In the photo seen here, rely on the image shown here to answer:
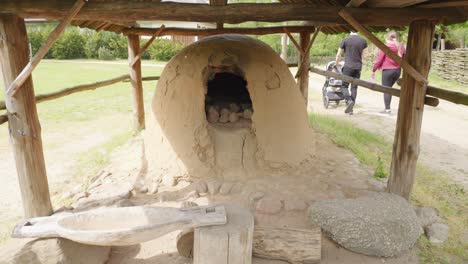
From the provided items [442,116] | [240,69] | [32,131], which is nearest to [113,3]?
[32,131]

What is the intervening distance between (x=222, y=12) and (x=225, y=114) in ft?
6.38

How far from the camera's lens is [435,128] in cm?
755

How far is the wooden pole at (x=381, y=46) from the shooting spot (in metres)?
3.29

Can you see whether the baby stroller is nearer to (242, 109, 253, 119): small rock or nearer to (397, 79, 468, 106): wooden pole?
(242, 109, 253, 119): small rock

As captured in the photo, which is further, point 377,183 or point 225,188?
point 377,183

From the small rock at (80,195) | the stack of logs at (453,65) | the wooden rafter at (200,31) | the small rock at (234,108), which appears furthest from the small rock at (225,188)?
the stack of logs at (453,65)

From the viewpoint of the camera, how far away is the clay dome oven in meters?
4.43

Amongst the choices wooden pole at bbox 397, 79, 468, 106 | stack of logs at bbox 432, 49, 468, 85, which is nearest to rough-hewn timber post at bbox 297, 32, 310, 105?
wooden pole at bbox 397, 79, 468, 106

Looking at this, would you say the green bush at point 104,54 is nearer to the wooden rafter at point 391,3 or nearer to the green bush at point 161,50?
the green bush at point 161,50

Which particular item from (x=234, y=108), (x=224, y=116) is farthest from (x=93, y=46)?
(x=224, y=116)

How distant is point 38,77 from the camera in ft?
49.2

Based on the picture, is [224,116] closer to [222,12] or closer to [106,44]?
[222,12]

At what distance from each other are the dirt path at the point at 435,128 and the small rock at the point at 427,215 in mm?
1351

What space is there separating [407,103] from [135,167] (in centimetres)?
374
